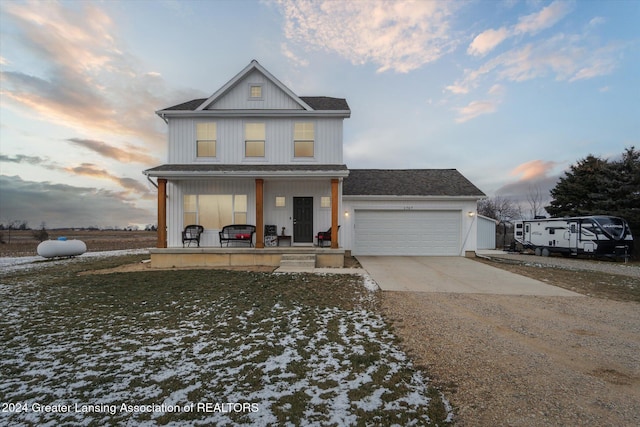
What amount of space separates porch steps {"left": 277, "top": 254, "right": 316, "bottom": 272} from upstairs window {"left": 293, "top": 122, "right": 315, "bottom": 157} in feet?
15.1

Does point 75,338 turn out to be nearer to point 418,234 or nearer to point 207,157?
point 207,157

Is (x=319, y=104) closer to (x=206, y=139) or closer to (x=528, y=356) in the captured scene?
(x=206, y=139)

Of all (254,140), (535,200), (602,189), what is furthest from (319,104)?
(535,200)

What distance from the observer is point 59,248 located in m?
14.2

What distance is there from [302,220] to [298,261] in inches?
102

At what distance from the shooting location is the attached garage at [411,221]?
13.7 m

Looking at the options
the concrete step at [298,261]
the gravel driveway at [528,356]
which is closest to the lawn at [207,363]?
the gravel driveway at [528,356]

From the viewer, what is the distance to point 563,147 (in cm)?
2061

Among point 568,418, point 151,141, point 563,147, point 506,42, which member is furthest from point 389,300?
point 563,147

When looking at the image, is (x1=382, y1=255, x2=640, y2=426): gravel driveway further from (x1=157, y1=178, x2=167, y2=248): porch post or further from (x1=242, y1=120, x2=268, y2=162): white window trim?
(x1=157, y1=178, x2=167, y2=248): porch post

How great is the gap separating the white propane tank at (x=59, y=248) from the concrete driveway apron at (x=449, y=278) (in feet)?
48.7

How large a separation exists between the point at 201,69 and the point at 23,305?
511 inches

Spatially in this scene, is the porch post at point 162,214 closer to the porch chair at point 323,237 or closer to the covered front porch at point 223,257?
the covered front porch at point 223,257

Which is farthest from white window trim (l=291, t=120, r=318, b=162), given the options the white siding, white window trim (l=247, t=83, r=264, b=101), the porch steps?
the white siding
